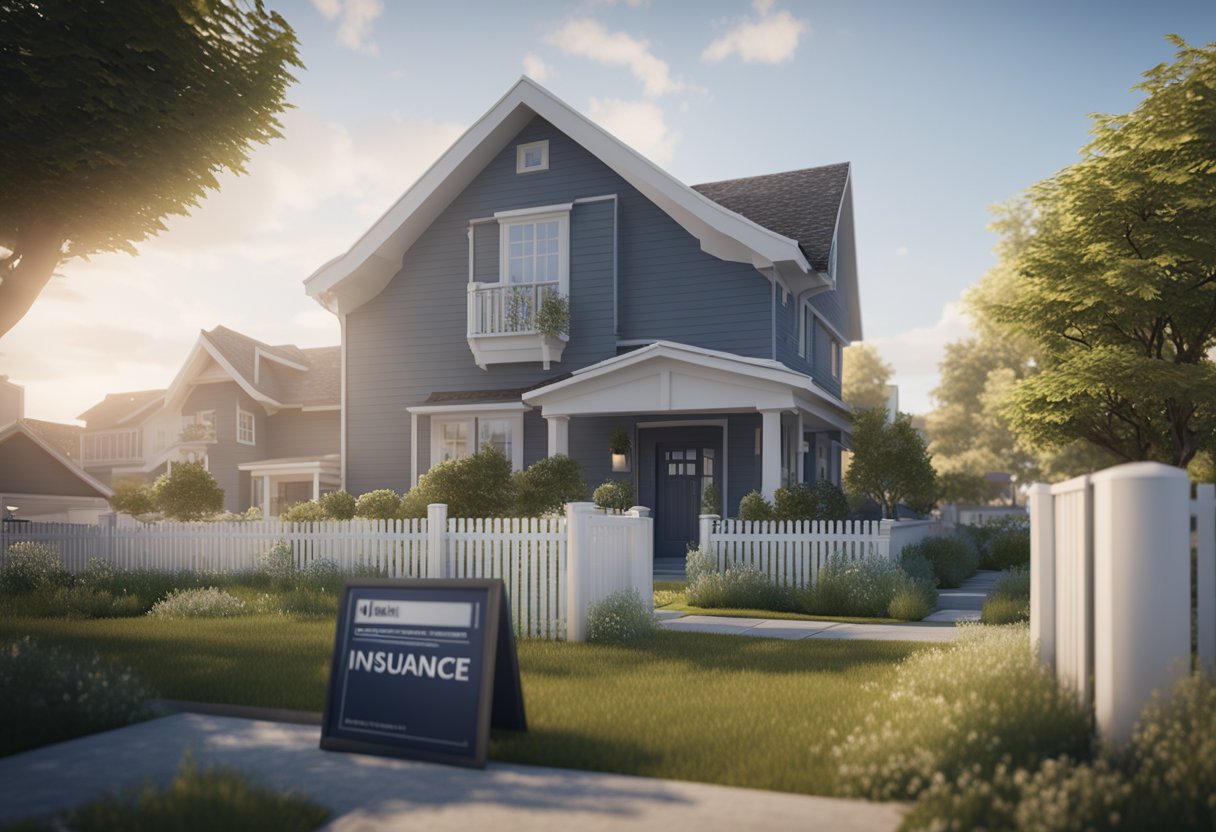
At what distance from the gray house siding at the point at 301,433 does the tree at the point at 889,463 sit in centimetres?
1946

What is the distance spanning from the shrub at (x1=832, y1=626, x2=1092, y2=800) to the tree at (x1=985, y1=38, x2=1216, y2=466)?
13128 mm

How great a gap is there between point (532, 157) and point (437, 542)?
12537 millimetres

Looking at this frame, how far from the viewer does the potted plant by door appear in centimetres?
2122

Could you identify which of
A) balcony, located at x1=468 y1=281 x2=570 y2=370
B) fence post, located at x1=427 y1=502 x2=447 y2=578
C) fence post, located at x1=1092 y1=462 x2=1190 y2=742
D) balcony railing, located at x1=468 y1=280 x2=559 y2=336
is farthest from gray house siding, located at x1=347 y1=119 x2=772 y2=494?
fence post, located at x1=1092 y1=462 x2=1190 y2=742

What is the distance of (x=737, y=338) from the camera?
2080cm

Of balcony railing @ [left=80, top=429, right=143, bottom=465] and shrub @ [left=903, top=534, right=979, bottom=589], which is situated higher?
balcony railing @ [left=80, top=429, right=143, bottom=465]

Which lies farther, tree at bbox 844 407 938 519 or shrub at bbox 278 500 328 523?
tree at bbox 844 407 938 519

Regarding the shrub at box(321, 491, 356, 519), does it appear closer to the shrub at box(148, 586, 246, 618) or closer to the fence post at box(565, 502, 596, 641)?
the shrub at box(148, 586, 246, 618)

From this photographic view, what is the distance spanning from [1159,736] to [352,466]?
2134 cm

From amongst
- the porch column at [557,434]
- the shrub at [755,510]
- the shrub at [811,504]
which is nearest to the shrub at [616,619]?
the shrub at [755,510]

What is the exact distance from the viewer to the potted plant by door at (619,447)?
21.2m

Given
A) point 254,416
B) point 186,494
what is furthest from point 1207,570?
point 254,416

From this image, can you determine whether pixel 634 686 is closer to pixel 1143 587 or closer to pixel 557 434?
pixel 1143 587

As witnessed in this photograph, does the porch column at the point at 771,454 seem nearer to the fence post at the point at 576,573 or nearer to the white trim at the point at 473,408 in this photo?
the white trim at the point at 473,408
